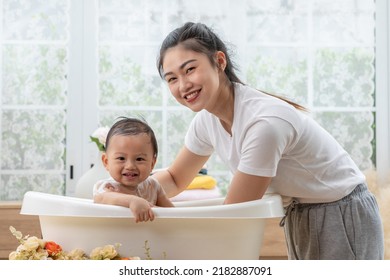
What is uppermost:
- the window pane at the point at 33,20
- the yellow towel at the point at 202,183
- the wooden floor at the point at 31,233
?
the window pane at the point at 33,20

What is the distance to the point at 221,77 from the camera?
168 cm

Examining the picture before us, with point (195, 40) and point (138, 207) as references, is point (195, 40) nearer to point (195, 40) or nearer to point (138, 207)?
point (195, 40)

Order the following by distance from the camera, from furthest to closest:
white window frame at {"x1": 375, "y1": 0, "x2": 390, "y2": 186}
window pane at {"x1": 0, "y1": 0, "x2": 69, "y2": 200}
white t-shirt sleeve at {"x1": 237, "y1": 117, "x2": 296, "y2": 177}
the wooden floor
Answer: white window frame at {"x1": 375, "y1": 0, "x2": 390, "y2": 186} < window pane at {"x1": 0, "y1": 0, "x2": 69, "y2": 200} < the wooden floor < white t-shirt sleeve at {"x1": 237, "y1": 117, "x2": 296, "y2": 177}

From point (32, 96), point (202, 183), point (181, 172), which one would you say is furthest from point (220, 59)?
point (32, 96)

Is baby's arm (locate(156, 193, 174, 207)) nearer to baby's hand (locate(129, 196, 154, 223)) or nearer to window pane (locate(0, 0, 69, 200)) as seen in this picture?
baby's hand (locate(129, 196, 154, 223))

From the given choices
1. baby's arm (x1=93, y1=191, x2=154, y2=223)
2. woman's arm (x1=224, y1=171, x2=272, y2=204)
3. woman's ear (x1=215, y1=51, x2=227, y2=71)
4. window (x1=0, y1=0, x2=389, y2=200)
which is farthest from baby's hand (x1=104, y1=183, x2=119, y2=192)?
window (x1=0, y1=0, x2=389, y2=200)

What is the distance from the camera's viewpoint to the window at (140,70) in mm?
3627

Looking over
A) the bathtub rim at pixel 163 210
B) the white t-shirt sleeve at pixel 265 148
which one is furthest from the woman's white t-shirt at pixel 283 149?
the bathtub rim at pixel 163 210

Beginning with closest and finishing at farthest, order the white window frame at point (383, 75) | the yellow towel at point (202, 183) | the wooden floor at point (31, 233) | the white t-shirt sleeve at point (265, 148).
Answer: the white t-shirt sleeve at point (265, 148) < the yellow towel at point (202, 183) < the wooden floor at point (31, 233) < the white window frame at point (383, 75)

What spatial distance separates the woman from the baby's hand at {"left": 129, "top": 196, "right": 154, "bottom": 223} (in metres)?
0.24

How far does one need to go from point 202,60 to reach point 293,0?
2.28 m

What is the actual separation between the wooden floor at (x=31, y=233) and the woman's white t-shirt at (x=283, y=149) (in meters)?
1.49

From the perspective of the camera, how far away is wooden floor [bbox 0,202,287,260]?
3160 mm

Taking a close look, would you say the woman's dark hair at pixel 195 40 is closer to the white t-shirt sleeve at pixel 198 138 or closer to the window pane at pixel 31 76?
the white t-shirt sleeve at pixel 198 138
